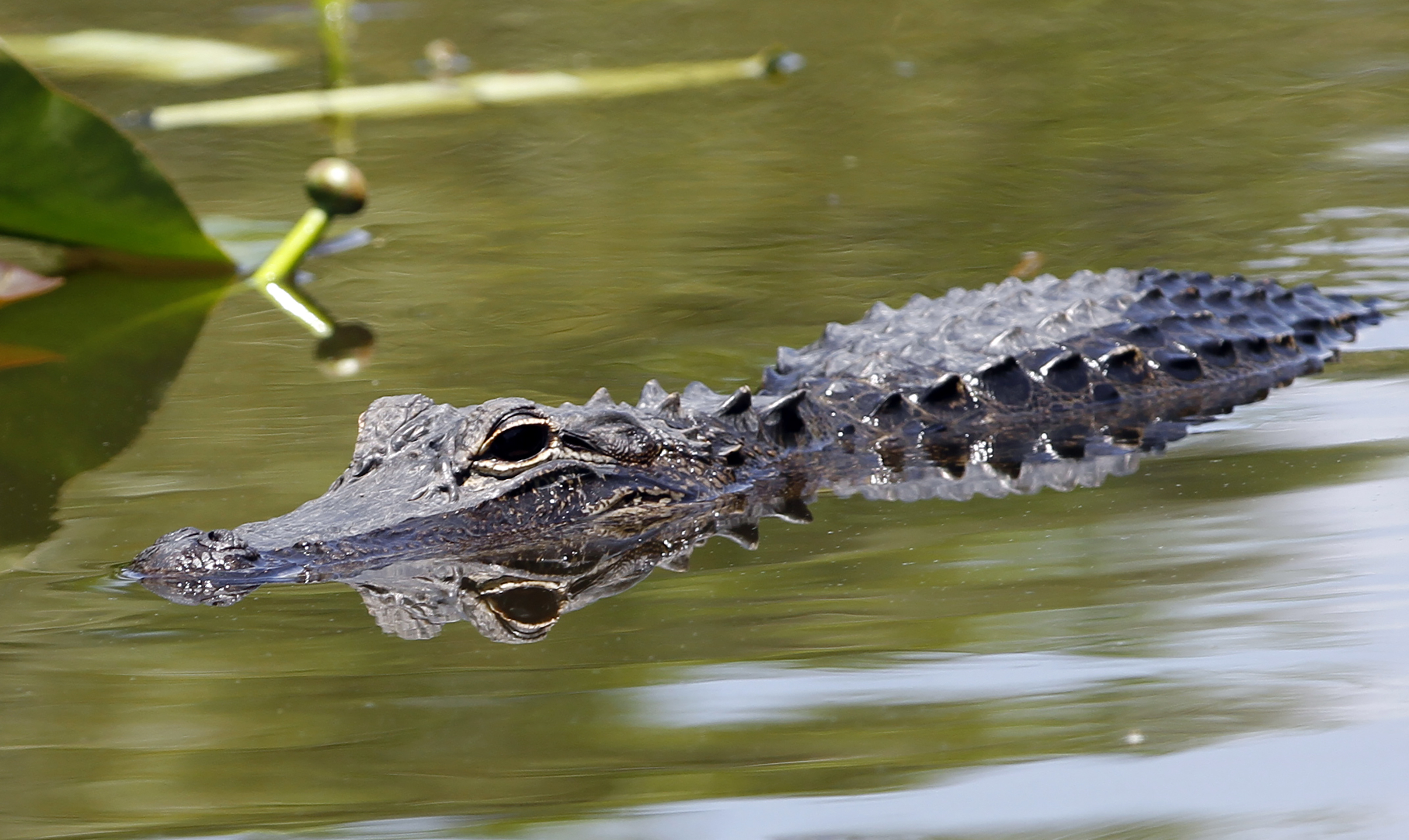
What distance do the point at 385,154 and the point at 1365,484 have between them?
6.51m

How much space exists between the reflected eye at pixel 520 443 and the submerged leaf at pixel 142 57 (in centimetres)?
627

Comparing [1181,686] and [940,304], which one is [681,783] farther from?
[940,304]

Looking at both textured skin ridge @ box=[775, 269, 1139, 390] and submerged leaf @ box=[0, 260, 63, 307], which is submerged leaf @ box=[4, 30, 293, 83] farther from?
textured skin ridge @ box=[775, 269, 1139, 390]

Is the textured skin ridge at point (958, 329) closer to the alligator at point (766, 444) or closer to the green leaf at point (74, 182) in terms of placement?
the alligator at point (766, 444)

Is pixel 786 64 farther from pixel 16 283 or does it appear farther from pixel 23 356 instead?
pixel 23 356

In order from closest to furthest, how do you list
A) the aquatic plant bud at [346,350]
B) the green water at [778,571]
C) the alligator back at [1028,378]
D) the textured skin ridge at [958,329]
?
the green water at [778,571] → the alligator back at [1028,378] → the textured skin ridge at [958,329] → the aquatic plant bud at [346,350]

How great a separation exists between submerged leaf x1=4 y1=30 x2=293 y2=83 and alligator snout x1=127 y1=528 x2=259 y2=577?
6491 mm

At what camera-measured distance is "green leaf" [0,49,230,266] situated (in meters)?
6.10

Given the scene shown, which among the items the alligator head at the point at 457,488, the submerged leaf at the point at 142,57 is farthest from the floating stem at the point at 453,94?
the alligator head at the point at 457,488

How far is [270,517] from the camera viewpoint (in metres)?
4.37

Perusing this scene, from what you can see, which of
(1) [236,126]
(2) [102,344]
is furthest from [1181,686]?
(1) [236,126]

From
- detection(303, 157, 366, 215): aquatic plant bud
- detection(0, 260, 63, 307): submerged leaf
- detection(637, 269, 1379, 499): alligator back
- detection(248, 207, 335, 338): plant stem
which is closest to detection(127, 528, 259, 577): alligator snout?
detection(637, 269, 1379, 499): alligator back

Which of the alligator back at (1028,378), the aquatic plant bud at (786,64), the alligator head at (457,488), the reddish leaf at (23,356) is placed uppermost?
the alligator head at (457,488)

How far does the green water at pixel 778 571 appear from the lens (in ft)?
8.88
